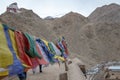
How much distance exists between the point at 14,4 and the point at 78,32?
48.0 ft

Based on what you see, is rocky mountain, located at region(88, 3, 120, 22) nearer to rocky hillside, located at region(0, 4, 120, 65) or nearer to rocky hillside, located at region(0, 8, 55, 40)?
rocky hillside, located at region(0, 4, 120, 65)

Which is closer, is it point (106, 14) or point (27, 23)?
point (27, 23)

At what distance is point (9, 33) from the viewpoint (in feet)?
19.0

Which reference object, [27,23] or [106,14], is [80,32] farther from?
[106,14]

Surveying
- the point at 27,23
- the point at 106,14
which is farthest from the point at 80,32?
the point at 106,14

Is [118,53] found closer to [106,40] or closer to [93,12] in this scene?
[106,40]

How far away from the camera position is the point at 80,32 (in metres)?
63.7

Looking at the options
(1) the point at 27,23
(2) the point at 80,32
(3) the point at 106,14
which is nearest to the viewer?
(1) the point at 27,23

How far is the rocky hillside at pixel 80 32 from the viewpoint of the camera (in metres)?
53.8

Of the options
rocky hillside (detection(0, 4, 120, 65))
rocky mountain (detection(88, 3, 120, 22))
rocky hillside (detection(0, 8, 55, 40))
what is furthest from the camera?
rocky mountain (detection(88, 3, 120, 22))

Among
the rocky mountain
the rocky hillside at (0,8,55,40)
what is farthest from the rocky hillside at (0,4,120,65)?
the rocky mountain

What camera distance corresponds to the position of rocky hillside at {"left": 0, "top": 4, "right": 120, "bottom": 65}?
2117 inches

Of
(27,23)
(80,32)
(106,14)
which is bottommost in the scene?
(80,32)

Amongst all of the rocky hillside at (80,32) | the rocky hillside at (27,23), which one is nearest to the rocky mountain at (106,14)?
the rocky hillside at (80,32)
